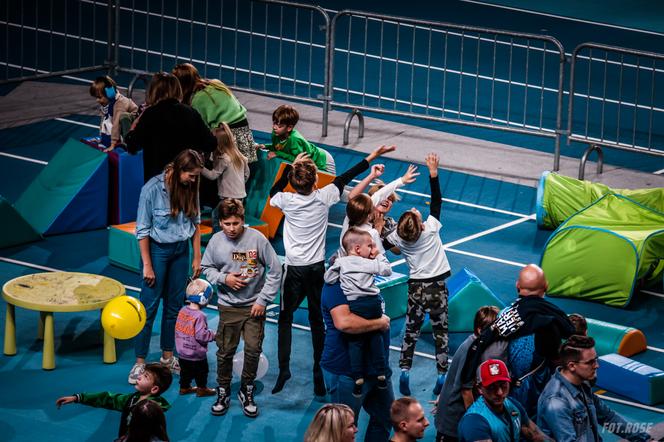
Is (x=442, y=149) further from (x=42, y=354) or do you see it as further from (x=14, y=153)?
(x=42, y=354)

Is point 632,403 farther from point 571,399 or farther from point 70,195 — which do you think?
point 70,195

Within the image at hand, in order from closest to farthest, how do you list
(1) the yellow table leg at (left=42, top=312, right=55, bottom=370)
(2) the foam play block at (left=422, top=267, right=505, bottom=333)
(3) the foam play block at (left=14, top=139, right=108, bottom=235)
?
(1) the yellow table leg at (left=42, top=312, right=55, bottom=370) → (2) the foam play block at (left=422, top=267, right=505, bottom=333) → (3) the foam play block at (left=14, top=139, right=108, bottom=235)

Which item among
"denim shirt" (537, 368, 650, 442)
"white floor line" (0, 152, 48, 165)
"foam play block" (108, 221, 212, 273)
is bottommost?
"foam play block" (108, 221, 212, 273)

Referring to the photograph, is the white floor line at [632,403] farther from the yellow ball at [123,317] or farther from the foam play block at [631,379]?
the yellow ball at [123,317]

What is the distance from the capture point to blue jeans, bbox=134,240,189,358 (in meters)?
10.1

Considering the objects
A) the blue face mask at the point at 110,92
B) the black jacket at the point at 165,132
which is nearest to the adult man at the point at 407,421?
the black jacket at the point at 165,132

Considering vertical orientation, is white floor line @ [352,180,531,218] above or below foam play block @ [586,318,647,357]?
above

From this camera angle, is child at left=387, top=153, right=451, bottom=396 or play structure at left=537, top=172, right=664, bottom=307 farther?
play structure at left=537, top=172, right=664, bottom=307

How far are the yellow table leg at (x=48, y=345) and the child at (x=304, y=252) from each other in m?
2.06

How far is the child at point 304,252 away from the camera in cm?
1000

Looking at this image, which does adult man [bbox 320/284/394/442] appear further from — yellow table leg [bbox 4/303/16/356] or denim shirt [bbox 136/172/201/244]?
yellow table leg [bbox 4/303/16/356]

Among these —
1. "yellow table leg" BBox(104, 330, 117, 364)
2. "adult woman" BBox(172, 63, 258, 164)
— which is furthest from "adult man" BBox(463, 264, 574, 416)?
"adult woman" BBox(172, 63, 258, 164)

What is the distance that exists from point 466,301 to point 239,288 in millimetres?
2905

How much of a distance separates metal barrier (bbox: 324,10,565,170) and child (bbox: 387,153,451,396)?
253 inches
